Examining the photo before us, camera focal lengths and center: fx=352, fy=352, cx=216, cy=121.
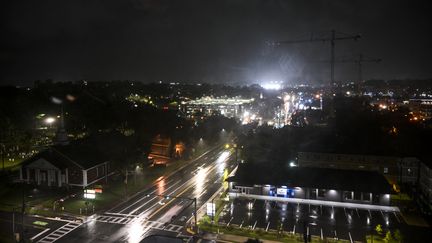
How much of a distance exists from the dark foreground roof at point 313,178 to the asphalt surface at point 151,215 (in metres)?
3.53

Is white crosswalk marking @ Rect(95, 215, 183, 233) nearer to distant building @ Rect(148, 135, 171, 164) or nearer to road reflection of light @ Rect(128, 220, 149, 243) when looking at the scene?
road reflection of light @ Rect(128, 220, 149, 243)

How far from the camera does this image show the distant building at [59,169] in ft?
90.5

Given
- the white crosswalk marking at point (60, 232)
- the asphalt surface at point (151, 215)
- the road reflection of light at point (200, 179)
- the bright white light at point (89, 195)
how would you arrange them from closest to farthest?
1. the white crosswalk marking at point (60, 232)
2. the asphalt surface at point (151, 215)
3. the bright white light at point (89, 195)
4. the road reflection of light at point (200, 179)

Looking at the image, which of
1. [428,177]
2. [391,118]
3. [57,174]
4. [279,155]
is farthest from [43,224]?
[391,118]

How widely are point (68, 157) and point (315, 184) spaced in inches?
751

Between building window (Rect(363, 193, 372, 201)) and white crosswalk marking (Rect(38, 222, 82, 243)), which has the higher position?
building window (Rect(363, 193, 372, 201))

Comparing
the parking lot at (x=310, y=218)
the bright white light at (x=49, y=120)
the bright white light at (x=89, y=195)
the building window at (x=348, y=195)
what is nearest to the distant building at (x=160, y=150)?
the bright white light at (x=89, y=195)

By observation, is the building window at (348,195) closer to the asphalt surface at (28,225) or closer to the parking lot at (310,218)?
the parking lot at (310,218)

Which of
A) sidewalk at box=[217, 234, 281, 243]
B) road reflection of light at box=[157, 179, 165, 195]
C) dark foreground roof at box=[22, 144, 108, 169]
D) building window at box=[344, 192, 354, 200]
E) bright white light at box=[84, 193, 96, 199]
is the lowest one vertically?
sidewalk at box=[217, 234, 281, 243]

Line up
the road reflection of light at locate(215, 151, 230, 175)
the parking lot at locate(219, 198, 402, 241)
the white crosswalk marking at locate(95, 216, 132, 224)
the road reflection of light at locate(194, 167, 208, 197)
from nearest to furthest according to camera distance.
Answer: the parking lot at locate(219, 198, 402, 241) < the white crosswalk marking at locate(95, 216, 132, 224) < the road reflection of light at locate(194, 167, 208, 197) < the road reflection of light at locate(215, 151, 230, 175)

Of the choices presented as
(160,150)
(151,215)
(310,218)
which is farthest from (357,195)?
(160,150)

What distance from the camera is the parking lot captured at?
20.2 m

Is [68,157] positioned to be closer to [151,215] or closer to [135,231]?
[151,215]

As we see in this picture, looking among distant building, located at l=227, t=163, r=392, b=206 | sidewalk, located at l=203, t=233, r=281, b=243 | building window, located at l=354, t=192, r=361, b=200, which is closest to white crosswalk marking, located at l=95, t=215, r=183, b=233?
sidewalk, located at l=203, t=233, r=281, b=243
